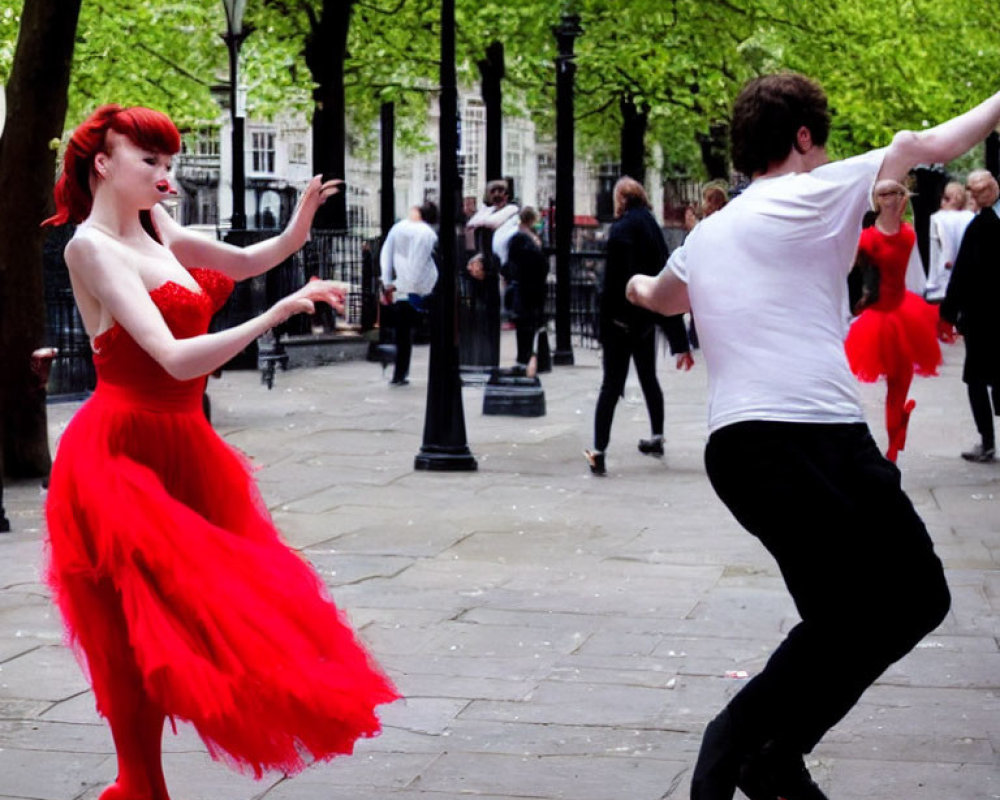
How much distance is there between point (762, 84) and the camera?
4.46 m

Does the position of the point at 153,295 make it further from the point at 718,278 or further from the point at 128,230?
the point at 718,278

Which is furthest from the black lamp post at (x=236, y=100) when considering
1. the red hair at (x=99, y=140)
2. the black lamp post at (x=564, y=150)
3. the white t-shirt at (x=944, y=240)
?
the red hair at (x=99, y=140)

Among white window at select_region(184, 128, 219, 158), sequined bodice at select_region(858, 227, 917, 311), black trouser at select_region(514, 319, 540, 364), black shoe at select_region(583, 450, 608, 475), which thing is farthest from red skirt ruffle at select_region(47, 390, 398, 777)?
white window at select_region(184, 128, 219, 158)

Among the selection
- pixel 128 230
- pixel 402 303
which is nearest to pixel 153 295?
pixel 128 230

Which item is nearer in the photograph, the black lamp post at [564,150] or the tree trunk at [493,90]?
the black lamp post at [564,150]

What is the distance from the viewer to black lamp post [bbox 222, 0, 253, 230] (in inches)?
782

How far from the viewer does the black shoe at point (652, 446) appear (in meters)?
13.1

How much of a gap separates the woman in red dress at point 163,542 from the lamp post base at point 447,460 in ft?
24.9

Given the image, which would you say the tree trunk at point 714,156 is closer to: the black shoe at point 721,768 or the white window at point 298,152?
the white window at point 298,152

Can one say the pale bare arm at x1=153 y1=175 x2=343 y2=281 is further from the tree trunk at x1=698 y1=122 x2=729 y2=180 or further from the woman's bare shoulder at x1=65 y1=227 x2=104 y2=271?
the tree trunk at x1=698 y1=122 x2=729 y2=180

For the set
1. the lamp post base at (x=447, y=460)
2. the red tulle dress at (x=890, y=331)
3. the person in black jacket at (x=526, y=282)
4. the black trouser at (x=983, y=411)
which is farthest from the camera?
the person in black jacket at (x=526, y=282)

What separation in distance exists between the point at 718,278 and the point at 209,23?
2879 cm

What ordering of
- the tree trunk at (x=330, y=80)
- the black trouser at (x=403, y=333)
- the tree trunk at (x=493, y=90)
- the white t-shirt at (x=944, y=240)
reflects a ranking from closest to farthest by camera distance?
1. the black trouser at (x=403, y=333)
2. the white t-shirt at (x=944, y=240)
3. the tree trunk at (x=493, y=90)
4. the tree trunk at (x=330, y=80)

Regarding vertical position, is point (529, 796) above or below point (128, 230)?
below
